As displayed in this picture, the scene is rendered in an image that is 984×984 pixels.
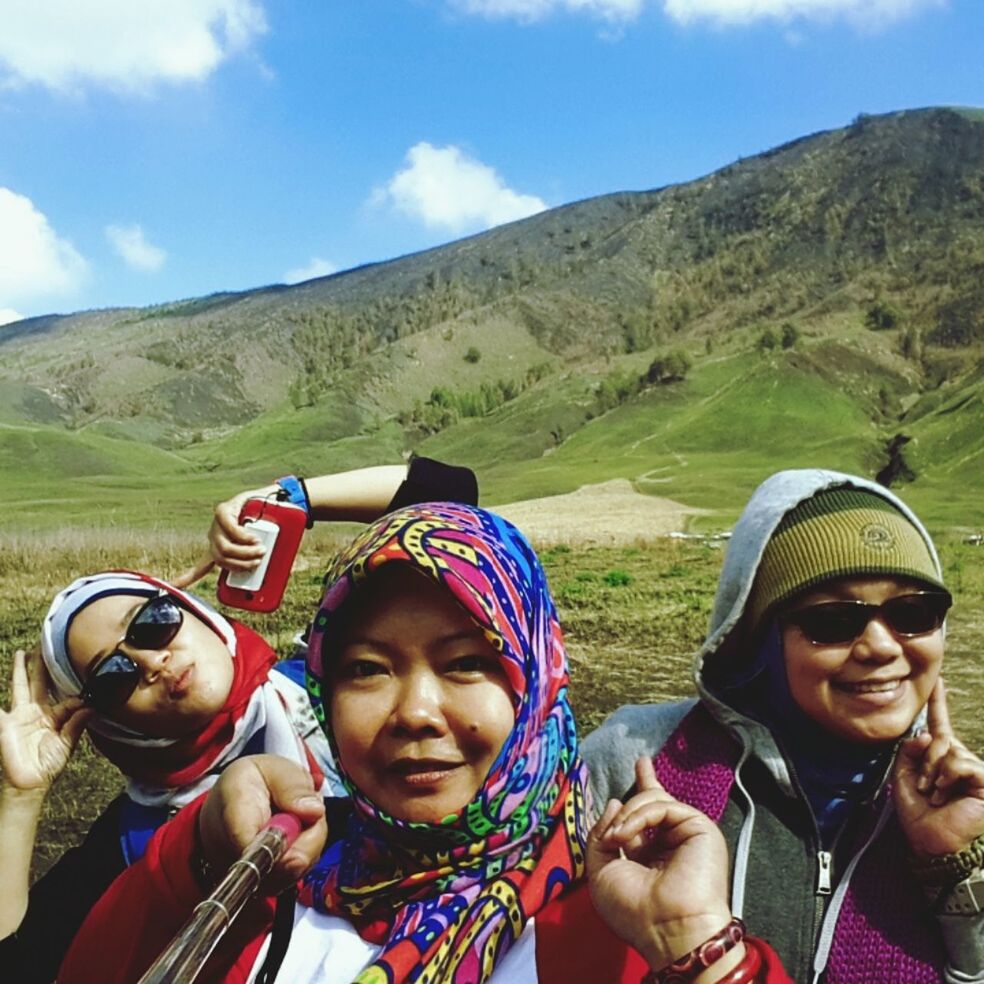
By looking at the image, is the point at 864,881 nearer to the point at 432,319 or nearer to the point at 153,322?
the point at 432,319

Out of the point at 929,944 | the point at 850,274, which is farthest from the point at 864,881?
the point at 850,274

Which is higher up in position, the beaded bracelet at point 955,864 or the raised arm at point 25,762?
the raised arm at point 25,762

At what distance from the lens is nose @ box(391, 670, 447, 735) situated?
1831 millimetres

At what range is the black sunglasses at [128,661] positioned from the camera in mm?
2471

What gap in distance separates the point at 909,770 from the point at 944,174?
168m

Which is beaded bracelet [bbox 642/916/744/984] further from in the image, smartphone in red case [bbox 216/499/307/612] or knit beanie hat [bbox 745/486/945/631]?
smartphone in red case [bbox 216/499/307/612]

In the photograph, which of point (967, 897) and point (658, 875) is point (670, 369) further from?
point (658, 875)

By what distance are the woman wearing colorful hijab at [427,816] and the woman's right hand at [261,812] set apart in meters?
0.02

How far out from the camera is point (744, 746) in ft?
7.82

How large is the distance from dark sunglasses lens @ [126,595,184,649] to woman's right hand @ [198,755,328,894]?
2.40 feet

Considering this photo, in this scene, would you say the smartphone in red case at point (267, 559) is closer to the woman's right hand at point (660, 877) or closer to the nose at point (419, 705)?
the nose at point (419, 705)

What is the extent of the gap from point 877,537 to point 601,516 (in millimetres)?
33104

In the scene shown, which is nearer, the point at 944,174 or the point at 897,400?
the point at 897,400

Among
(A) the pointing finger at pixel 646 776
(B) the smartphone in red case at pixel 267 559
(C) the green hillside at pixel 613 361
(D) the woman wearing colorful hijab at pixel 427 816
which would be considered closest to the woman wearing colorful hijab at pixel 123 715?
(B) the smartphone in red case at pixel 267 559
